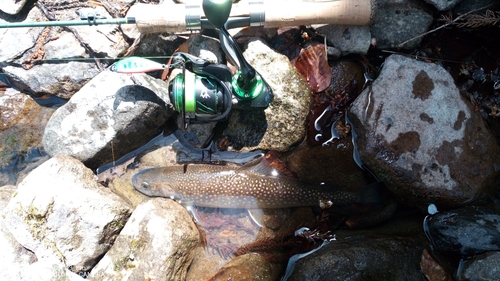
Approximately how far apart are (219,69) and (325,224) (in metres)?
2.20

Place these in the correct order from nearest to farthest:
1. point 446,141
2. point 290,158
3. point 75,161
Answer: point 446,141
point 75,161
point 290,158

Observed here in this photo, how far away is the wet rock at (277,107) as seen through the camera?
4277 mm

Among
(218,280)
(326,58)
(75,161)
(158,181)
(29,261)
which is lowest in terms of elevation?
(218,280)

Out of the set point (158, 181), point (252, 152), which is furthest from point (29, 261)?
point (252, 152)

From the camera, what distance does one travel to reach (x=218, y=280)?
405 centimetres

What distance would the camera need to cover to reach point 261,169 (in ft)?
14.9

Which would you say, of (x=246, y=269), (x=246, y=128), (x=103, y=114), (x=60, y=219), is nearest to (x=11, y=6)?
(x=103, y=114)

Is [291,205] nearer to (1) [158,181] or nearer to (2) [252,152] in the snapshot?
(2) [252,152]

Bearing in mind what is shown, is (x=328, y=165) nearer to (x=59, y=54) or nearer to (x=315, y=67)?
(x=315, y=67)

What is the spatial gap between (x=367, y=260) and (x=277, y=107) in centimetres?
191

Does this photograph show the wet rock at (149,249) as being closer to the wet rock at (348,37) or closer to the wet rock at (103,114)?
the wet rock at (103,114)

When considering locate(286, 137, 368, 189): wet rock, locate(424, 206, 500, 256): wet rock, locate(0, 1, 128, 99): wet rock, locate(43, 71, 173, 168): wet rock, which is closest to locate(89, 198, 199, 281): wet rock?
locate(43, 71, 173, 168): wet rock

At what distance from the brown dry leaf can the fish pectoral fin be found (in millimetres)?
1632

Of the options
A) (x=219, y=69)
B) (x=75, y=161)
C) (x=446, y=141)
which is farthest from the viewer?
(x=75, y=161)
